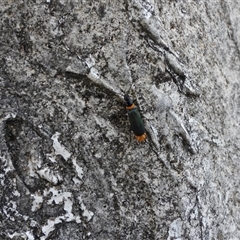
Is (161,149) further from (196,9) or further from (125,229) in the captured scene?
(196,9)

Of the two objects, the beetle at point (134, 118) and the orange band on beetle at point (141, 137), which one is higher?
the beetle at point (134, 118)

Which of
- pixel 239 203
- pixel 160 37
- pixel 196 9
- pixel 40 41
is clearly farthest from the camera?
pixel 239 203

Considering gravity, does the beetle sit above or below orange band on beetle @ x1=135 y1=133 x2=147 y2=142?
above

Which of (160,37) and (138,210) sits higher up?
(160,37)

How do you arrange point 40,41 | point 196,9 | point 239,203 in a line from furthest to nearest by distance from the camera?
point 239,203 → point 196,9 → point 40,41

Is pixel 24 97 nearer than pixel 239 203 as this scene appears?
Yes

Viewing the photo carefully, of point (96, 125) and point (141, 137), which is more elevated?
point (96, 125)

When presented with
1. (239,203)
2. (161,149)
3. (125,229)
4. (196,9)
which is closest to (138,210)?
(125,229)

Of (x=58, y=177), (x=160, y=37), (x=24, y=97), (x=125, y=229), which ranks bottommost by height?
(x=125, y=229)
